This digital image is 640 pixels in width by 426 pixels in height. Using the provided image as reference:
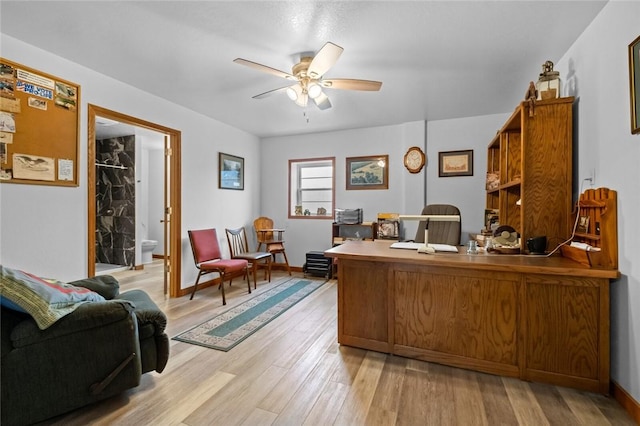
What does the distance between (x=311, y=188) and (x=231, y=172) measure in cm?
143

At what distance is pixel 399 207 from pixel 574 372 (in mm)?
3027

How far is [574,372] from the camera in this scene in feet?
5.93

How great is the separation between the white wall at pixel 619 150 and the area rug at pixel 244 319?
2.60 meters

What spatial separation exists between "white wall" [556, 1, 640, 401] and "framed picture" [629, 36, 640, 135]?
0.22 ft

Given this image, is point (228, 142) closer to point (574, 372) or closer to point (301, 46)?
point (301, 46)

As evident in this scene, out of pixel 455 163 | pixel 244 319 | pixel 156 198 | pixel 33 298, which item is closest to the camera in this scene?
pixel 33 298

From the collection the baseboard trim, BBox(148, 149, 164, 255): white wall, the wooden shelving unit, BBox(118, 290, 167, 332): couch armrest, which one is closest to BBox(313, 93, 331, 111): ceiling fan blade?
the wooden shelving unit

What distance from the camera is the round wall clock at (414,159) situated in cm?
438

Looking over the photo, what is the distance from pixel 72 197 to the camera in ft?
8.58

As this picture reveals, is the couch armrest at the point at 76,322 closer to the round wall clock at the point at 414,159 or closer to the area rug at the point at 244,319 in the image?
the area rug at the point at 244,319

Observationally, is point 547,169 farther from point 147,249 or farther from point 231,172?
point 147,249

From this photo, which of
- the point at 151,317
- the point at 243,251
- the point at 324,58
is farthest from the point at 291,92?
the point at 243,251

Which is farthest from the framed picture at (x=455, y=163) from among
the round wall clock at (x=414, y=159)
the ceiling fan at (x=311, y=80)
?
the ceiling fan at (x=311, y=80)

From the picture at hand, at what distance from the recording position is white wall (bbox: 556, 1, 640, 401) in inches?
62.7
